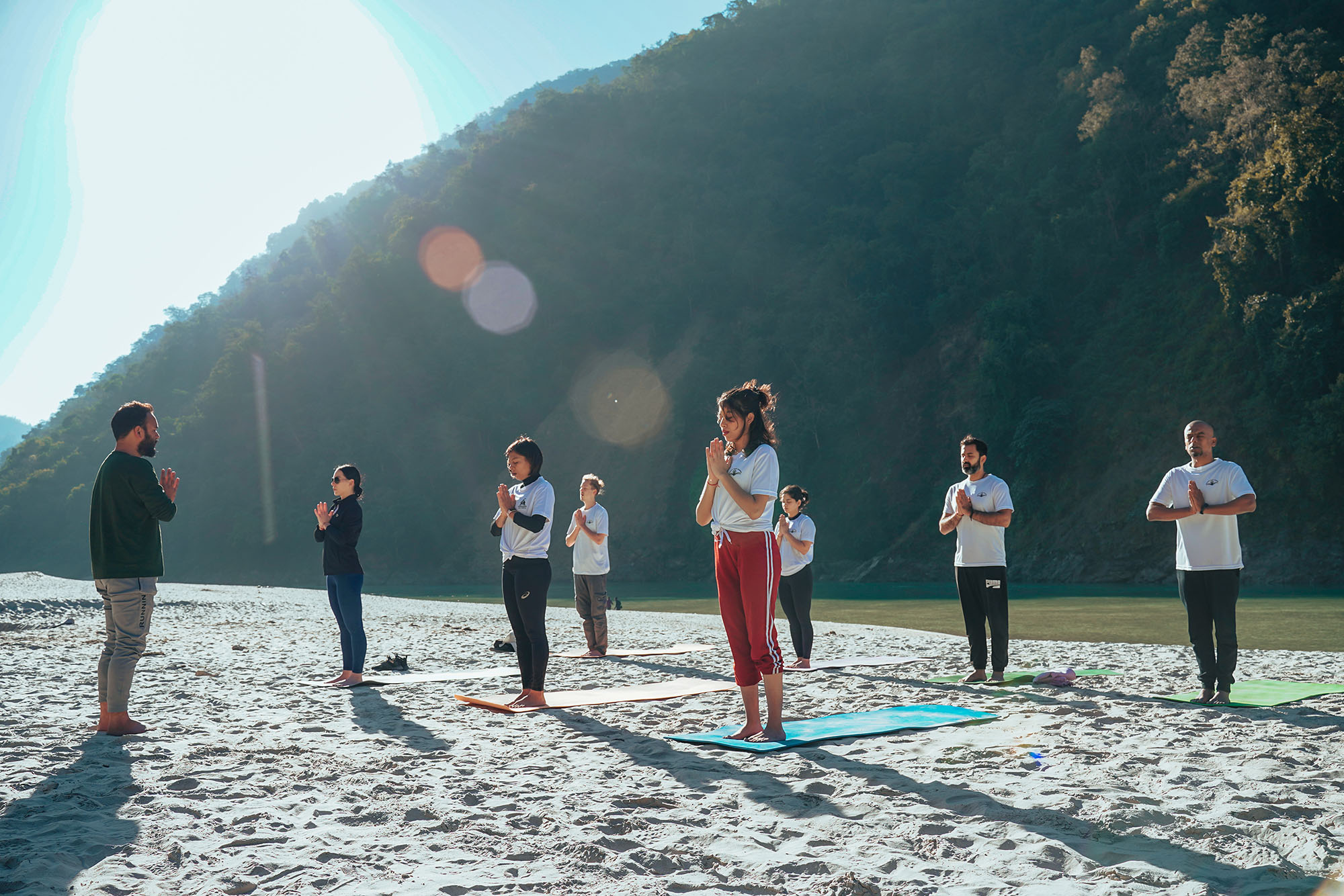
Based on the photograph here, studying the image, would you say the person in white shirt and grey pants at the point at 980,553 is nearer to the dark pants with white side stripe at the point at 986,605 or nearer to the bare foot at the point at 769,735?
the dark pants with white side stripe at the point at 986,605

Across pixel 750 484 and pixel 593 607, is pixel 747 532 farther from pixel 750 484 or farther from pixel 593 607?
pixel 593 607

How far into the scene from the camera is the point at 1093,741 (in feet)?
18.5

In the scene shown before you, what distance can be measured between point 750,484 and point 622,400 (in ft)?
179

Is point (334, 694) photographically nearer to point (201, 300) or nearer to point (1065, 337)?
point (1065, 337)

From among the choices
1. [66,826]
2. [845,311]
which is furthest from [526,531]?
[845,311]

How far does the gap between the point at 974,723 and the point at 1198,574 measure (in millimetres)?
2272

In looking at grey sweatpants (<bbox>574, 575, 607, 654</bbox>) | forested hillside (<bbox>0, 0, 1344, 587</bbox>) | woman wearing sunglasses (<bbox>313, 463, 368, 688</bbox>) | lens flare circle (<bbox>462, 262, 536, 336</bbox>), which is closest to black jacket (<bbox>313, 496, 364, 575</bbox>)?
woman wearing sunglasses (<bbox>313, 463, 368, 688</bbox>)

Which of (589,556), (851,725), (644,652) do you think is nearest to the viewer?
(851,725)

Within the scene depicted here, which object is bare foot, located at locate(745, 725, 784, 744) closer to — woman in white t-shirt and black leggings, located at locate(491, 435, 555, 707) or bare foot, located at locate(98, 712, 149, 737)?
woman in white t-shirt and black leggings, located at locate(491, 435, 555, 707)

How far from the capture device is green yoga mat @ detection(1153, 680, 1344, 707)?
6.83 m

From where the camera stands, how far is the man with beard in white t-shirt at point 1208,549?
6910 mm

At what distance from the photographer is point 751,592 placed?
18.4 feet

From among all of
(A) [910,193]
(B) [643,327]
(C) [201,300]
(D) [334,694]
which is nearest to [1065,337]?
(A) [910,193]

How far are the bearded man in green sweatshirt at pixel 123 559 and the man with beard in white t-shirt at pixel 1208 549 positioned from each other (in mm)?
7376
